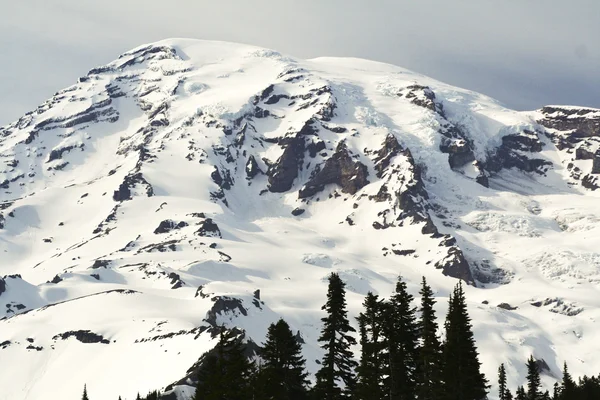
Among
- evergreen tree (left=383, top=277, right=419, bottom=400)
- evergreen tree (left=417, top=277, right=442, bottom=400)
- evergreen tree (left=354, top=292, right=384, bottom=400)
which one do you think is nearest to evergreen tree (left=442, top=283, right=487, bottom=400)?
evergreen tree (left=417, top=277, right=442, bottom=400)

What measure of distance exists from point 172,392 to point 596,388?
98.0 m

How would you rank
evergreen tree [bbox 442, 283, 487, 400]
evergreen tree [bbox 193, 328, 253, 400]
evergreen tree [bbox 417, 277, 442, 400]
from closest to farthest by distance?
evergreen tree [bbox 193, 328, 253, 400] → evergreen tree [bbox 417, 277, 442, 400] → evergreen tree [bbox 442, 283, 487, 400]

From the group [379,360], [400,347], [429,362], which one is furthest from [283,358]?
[429,362]

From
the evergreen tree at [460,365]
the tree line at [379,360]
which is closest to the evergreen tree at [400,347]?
the tree line at [379,360]

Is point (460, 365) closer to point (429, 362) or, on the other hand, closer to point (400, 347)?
point (429, 362)

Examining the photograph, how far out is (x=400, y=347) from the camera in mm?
A: 65562

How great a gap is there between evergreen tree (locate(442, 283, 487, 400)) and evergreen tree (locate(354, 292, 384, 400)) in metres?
4.78

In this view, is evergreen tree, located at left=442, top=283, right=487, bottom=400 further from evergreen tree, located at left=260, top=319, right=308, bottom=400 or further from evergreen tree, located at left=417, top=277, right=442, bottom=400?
evergreen tree, located at left=260, top=319, right=308, bottom=400

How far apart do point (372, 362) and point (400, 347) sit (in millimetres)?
2708

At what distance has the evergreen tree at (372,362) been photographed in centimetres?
6141

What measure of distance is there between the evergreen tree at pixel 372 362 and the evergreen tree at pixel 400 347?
2.32 ft

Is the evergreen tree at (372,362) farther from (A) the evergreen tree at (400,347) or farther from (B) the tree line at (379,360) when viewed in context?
(A) the evergreen tree at (400,347)

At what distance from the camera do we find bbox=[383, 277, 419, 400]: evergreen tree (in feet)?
209

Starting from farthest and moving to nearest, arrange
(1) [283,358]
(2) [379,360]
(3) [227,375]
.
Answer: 1. (2) [379,360]
2. (1) [283,358]
3. (3) [227,375]
